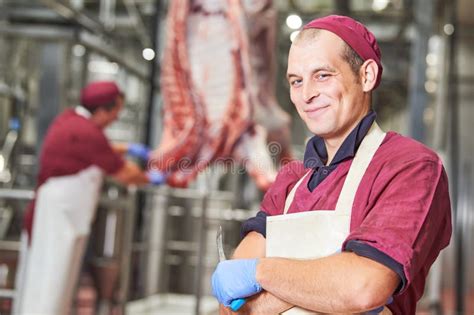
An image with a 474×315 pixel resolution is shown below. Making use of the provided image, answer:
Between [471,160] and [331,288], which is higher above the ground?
[471,160]

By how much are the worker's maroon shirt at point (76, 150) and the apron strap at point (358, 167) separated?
A: 242cm

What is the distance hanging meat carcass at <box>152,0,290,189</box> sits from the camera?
2977 millimetres

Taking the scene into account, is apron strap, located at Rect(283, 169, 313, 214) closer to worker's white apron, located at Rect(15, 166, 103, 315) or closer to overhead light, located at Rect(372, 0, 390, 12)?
worker's white apron, located at Rect(15, 166, 103, 315)

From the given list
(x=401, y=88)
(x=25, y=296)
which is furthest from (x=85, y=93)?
(x=401, y=88)

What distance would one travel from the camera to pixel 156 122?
4699mm

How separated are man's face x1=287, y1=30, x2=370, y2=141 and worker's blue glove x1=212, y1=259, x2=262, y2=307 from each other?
0.73 feet

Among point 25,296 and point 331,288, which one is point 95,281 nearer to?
point 25,296

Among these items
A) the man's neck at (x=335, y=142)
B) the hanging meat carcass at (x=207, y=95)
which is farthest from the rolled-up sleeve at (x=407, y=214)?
the hanging meat carcass at (x=207, y=95)

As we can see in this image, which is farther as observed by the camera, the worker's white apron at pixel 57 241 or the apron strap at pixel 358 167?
the worker's white apron at pixel 57 241

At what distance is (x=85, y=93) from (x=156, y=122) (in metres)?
1.27

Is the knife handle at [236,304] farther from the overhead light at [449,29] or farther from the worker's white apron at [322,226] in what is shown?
the overhead light at [449,29]

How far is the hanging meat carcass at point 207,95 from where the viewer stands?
9.77 ft

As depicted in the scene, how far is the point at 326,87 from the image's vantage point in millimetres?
1062

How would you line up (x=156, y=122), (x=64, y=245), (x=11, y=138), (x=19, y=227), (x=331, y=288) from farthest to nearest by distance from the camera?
(x=19, y=227)
(x=11, y=138)
(x=156, y=122)
(x=64, y=245)
(x=331, y=288)
